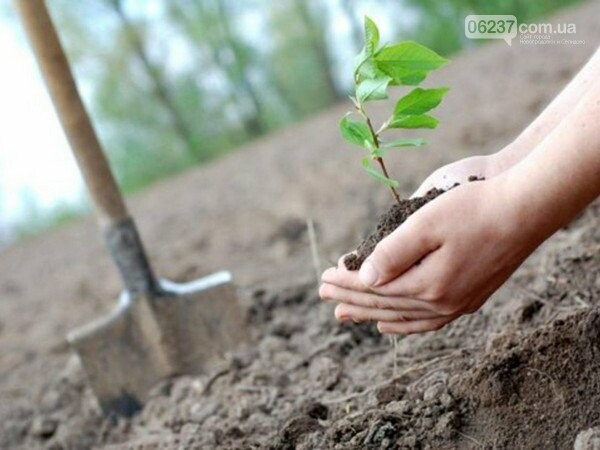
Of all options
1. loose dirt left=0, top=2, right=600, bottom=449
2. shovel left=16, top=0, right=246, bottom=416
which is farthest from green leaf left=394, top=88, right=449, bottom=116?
shovel left=16, top=0, right=246, bottom=416

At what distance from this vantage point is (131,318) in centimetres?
215

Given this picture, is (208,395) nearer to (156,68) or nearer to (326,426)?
(326,426)

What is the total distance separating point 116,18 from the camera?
8.17 meters

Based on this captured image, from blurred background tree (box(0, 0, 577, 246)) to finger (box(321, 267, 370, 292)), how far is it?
23.7ft

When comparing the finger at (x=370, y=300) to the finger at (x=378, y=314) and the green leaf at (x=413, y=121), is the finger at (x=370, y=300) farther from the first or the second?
the green leaf at (x=413, y=121)

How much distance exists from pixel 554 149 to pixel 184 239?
9.59 feet

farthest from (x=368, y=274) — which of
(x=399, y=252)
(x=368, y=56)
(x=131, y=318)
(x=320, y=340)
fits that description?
(x=131, y=318)

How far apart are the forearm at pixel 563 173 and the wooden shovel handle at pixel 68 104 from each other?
4.59ft

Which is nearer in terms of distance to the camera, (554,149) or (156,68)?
(554,149)

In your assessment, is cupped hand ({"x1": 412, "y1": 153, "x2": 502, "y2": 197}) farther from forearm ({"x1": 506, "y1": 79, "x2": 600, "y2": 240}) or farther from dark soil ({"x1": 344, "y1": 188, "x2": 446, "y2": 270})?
forearm ({"x1": 506, "y1": 79, "x2": 600, "y2": 240})

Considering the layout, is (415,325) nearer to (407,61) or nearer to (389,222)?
(389,222)

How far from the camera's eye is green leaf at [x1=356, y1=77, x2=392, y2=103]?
1.15 meters

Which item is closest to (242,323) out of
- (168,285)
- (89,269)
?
Answer: (168,285)

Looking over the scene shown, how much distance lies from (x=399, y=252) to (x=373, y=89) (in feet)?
0.86
